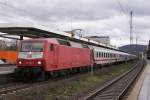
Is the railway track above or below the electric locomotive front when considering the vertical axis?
below

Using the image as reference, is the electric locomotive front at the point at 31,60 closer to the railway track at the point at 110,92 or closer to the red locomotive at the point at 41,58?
the red locomotive at the point at 41,58

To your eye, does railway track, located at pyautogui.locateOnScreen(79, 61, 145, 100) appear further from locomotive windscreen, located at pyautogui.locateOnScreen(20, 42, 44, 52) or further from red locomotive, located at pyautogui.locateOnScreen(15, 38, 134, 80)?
locomotive windscreen, located at pyautogui.locateOnScreen(20, 42, 44, 52)

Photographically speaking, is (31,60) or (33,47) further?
(33,47)

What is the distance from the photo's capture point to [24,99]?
1472 cm

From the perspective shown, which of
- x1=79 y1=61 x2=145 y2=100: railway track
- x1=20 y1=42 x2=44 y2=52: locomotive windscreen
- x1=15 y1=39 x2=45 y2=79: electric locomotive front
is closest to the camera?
x1=79 y1=61 x2=145 y2=100: railway track

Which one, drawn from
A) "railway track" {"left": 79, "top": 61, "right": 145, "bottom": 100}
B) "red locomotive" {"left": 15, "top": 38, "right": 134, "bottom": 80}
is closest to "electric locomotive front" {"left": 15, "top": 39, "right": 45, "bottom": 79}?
"red locomotive" {"left": 15, "top": 38, "right": 134, "bottom": 80}

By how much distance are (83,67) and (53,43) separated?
1313cm

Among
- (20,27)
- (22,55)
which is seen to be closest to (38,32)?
(20,27)

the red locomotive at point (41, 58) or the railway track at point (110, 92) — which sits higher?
the red locomotive at point (41, 58)

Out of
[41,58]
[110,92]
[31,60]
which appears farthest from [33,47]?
[110,92]

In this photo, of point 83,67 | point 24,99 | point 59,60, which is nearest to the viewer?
point 24,99

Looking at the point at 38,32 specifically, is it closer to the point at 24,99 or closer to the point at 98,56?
the point at 98,56

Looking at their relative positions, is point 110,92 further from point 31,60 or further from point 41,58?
point 31,60

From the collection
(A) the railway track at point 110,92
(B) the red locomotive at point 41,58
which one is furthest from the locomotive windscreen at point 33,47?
(A) the railway track at point 110,92
